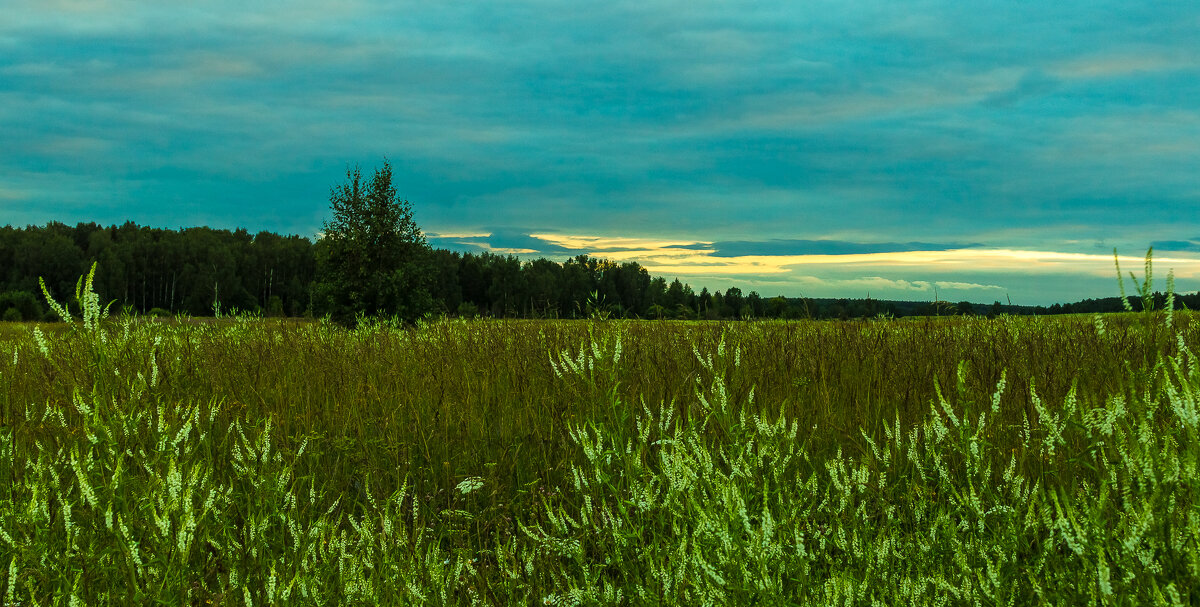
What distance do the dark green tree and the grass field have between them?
1422cm

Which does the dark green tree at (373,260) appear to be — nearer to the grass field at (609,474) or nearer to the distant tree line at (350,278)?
the distant tree line at (350,278)

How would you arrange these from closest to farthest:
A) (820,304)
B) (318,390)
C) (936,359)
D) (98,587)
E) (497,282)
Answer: (98,587)
(318,390)
(936,359)
(820,304)
(497,282)

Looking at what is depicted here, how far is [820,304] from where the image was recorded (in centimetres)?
959

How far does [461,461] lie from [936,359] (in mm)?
4878

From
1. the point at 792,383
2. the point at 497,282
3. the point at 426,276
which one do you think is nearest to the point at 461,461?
the point at 792,383

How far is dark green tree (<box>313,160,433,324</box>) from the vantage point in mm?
22266

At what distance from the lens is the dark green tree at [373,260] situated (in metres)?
22.3

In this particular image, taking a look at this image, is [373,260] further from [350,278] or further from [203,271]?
[203,271]

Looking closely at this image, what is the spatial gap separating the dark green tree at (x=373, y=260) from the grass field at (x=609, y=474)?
14218mm

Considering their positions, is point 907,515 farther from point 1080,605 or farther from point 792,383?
point 792,383

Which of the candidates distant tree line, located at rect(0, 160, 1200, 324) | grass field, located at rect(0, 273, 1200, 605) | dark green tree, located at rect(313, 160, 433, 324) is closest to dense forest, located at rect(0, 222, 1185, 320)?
distant tree line, located at rect(0, 160, 1200, 324)

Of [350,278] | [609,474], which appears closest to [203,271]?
[350,278]

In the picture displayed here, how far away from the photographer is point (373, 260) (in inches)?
909

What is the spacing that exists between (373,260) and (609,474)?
2158 centimetres
